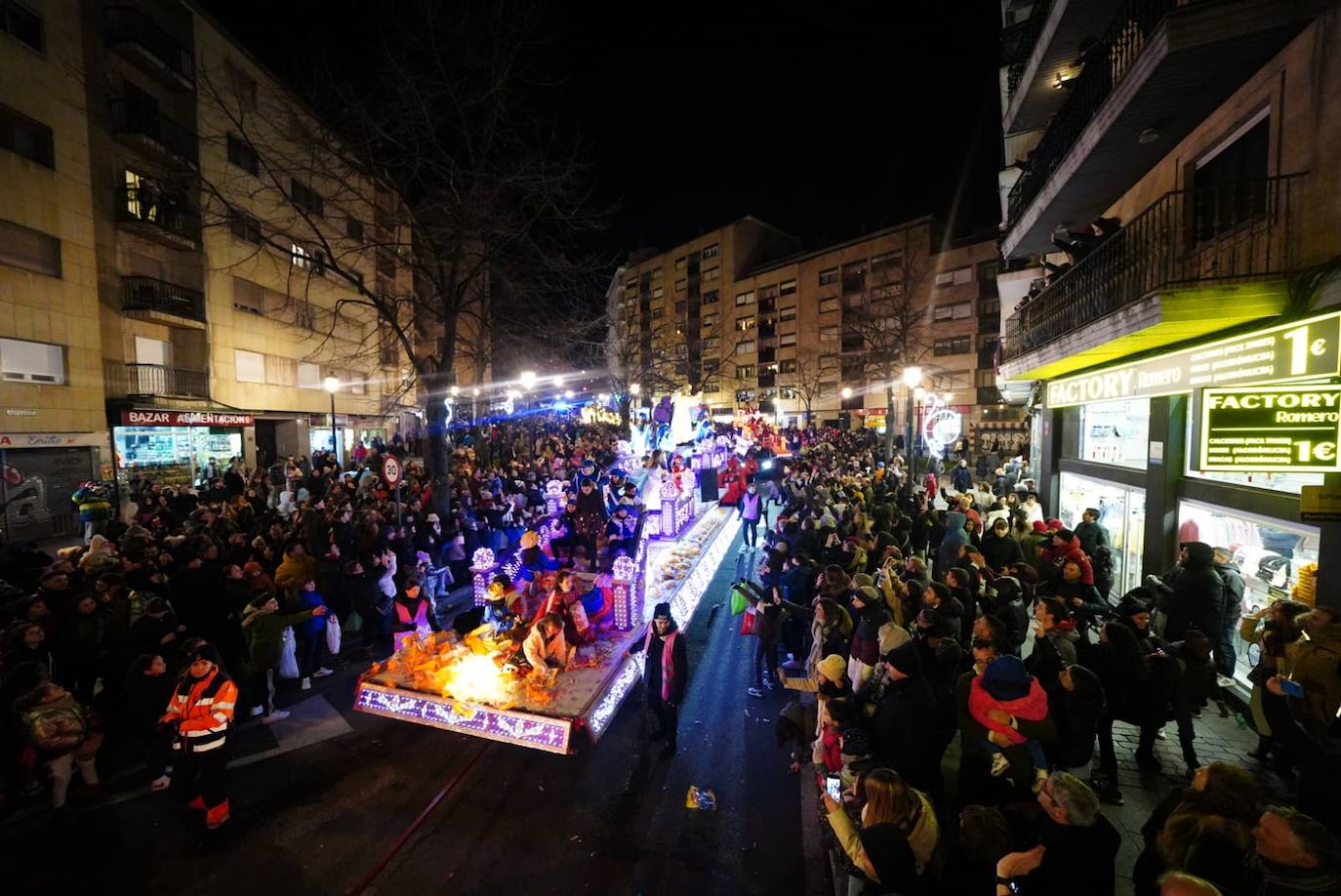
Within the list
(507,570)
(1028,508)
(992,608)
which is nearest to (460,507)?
(507,570)

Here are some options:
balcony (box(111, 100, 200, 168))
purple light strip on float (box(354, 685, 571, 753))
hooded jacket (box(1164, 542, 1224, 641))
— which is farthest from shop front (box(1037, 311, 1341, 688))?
balcony (box(111, 100, 200, 168))

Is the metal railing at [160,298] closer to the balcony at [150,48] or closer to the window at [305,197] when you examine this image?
the window at [305,197]

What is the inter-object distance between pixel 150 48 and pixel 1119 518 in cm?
3214

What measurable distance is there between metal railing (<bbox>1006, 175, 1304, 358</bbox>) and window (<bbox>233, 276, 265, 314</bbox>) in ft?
95.4

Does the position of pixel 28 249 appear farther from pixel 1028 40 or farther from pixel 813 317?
pixel 813 317

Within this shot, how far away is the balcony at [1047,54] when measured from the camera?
31.9 ft

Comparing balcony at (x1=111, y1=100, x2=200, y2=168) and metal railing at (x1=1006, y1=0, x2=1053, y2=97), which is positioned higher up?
balcony at (x1=111, y1=100, x2=200, y2=168)

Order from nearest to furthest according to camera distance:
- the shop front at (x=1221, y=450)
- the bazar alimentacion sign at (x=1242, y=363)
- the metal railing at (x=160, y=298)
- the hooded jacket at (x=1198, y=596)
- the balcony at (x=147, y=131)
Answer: the bazar alimentacion sign at (x=1242, y=363), the shop front at (x=1221, y=450), the hooded jacket at (x=1198, y=596), the balcony at (x=147, y=131), the metal railing at (x=160, y=298)

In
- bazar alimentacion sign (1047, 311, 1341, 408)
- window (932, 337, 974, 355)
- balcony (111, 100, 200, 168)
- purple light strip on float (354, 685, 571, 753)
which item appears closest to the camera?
bazar alimentacion sign (1047, 311, 1341, 408)

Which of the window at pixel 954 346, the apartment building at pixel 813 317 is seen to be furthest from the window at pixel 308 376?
the window at pixel 954 346

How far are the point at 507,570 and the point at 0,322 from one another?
1751 centimetres

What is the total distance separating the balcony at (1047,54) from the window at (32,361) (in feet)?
85.6

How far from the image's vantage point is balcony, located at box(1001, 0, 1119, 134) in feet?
31.9

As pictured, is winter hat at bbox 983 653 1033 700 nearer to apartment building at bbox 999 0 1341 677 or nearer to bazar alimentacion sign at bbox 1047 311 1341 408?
apartment building at bbox 999 0 1341 677
